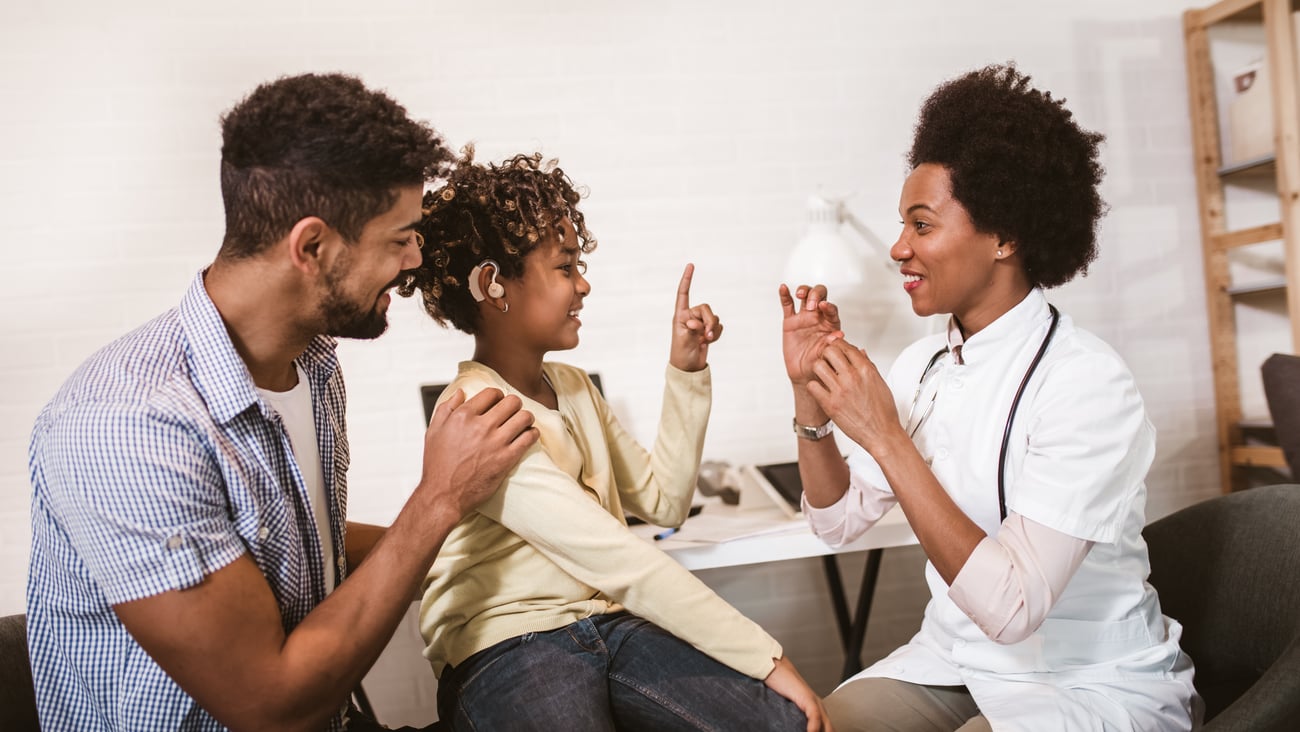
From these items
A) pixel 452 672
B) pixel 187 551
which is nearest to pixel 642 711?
pixel 452 672

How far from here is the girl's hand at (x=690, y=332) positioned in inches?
66.6

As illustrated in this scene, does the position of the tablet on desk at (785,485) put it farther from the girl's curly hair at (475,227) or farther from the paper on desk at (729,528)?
the girl's curly hair at (475,227)

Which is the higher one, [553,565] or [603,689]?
[553,565]

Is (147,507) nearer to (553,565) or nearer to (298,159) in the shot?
(298,159)

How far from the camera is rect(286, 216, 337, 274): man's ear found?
121 cm

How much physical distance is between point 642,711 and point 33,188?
2.28 m

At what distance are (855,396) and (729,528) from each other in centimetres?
73

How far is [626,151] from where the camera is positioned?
2850 millimetres

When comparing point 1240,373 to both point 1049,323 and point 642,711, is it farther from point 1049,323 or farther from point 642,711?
point 642,711

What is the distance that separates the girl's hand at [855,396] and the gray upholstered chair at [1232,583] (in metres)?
0.66

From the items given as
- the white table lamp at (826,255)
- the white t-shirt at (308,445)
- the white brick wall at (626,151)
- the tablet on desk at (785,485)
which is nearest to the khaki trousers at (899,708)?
the tablet on desk at (785,485)

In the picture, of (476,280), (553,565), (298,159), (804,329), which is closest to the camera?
(298,159)

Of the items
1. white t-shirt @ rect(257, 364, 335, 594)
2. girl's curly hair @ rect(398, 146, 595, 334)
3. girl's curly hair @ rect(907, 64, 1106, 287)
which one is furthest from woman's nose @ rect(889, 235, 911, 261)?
white t-shirt @ rect(257, 364, 335, 594)

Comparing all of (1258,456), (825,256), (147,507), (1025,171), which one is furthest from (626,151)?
(1258,456)
